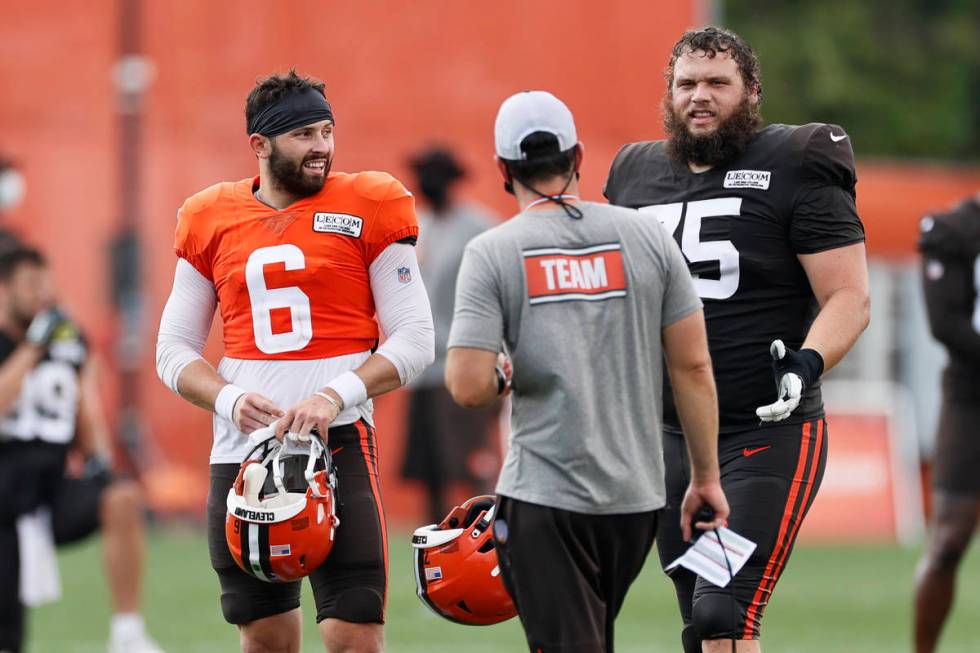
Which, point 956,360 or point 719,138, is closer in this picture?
point 719,138

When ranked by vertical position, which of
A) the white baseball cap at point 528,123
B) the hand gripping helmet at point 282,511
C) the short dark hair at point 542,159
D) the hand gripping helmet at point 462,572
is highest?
the white baseball cap at point 528,123

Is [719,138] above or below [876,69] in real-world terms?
below

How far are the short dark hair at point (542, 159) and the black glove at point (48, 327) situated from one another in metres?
4.21

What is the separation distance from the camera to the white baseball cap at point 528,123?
465 cm

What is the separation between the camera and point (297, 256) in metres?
5.34

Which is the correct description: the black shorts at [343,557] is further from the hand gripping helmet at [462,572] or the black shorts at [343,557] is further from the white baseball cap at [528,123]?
the white baseball cap at [528,123]

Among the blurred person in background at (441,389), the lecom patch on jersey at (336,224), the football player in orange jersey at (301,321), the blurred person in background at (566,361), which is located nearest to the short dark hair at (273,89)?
the football player in orange jersey at (301,321)

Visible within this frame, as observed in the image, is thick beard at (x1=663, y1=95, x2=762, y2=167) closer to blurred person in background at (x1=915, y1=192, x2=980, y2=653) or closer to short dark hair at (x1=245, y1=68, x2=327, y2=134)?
short dark hair at (x1=245, y1=68, x2=327, y2=134)

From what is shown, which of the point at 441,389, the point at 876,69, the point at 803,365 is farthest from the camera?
the point at 876,69

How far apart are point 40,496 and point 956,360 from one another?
430 centimetres

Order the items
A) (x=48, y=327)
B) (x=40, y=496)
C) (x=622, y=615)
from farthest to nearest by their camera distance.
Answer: (x=622, y=615) → (x=40, y=496) → (x=48, y=327)

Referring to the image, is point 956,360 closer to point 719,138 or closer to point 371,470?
point 719,138

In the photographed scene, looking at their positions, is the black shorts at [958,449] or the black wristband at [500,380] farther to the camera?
the black shorts at [958,449]

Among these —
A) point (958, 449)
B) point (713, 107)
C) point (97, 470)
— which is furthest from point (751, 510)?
point (97, 470)
